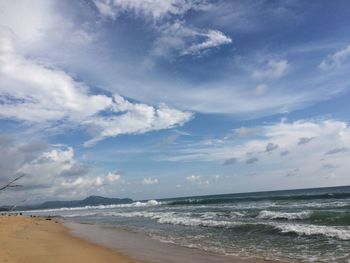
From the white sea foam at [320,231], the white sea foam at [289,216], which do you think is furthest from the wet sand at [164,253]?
the white sea foam at [289,216]

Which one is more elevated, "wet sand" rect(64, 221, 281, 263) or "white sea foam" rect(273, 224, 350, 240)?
"white sea foam" rect(273, 224, 350, 240)

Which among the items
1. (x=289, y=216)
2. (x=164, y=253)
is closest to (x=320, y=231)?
(x=164, y=253)

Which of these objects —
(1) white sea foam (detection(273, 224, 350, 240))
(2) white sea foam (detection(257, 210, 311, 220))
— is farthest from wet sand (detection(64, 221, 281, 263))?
(2) white sea foam (detection(257, 210, 311, 220))

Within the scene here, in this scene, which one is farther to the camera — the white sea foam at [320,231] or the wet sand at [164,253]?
the white sea foam at [320,231]

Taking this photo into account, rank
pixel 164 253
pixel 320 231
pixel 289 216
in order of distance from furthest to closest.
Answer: pixel 289 216 → pixel 320 231 → pixel 164 253

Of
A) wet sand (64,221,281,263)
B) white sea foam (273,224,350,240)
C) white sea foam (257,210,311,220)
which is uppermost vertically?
white sea foam (257,210,311,220)

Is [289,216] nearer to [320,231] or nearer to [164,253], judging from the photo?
[320,231]

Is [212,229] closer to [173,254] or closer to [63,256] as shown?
[173,254]

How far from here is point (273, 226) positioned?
65.1 feet

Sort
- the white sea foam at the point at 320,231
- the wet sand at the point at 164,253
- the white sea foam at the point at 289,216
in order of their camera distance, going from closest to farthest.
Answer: the wet sand at the point at 164,253 < the white sea foam at the point at 320,231 < the white sea foam at the point at 289,216

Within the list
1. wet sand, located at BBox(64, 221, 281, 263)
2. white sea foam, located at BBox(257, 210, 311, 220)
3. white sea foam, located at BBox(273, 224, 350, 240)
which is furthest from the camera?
white sea foam, located at BBox(257, 210, 311, 220)

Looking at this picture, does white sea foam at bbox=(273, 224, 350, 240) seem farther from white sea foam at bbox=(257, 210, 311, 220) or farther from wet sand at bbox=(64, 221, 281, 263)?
wet sand at bbox=(64, 221, 281, 263)

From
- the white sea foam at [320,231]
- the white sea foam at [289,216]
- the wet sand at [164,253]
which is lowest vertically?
the wet sand at [164,253]

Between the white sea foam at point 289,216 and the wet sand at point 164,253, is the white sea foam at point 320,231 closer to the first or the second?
the white sea foam at point 289,216
